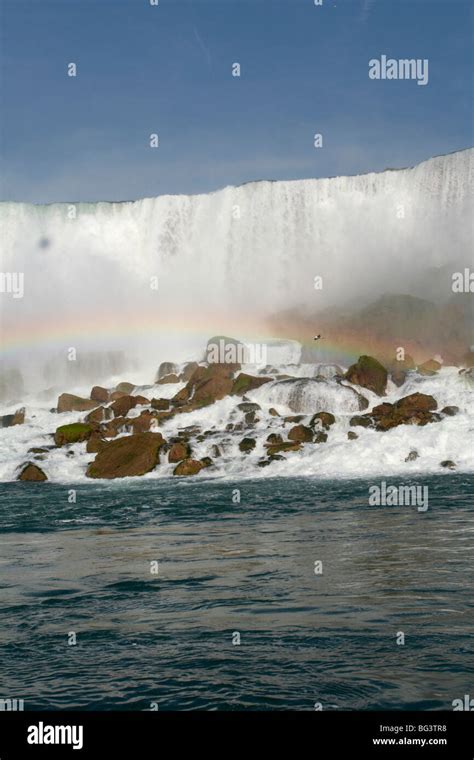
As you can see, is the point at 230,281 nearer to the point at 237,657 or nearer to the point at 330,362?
the point at 330,362

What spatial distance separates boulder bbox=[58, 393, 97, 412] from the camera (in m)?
44.1

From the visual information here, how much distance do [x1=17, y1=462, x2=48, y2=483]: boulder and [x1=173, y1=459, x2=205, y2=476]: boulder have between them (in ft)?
15.1

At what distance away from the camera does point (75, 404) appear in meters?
44.3

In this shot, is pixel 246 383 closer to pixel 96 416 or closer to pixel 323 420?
pixel 96 416

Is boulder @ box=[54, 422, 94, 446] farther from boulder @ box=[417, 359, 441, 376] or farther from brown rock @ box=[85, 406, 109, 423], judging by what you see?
boulder @ box=[417, 359, 441, 376]

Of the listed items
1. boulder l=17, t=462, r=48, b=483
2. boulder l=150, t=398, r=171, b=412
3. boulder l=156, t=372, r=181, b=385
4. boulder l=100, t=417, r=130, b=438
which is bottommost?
boulder l=17, t=462, r=48, b=483

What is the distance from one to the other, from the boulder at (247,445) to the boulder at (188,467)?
8.31 feet

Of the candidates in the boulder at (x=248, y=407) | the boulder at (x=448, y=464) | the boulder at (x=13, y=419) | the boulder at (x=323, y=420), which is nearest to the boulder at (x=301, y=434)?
the boulder at (x=323, y=420)

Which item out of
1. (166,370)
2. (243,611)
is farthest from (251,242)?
(243,611)

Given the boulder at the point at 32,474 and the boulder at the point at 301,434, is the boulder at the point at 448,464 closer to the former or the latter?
the boulder at the point at 301,434

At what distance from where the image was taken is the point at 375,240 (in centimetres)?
5716

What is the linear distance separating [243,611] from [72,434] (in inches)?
1054

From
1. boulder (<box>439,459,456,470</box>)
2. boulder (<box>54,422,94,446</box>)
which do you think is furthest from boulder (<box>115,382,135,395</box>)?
boulder (<box>439,459,456,470</box>)

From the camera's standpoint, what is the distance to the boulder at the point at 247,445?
31.9m
